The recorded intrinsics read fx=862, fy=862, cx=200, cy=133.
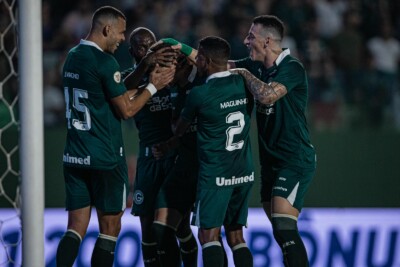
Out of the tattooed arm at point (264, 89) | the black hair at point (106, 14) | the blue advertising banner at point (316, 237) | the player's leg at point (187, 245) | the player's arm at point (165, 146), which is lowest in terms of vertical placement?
the blue advertising banner at point (316, 237)

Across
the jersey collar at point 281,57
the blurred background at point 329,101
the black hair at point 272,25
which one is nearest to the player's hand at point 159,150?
the jersey collar at point 281,57

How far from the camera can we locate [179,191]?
618cm

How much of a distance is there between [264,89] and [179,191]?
1044 millimetres

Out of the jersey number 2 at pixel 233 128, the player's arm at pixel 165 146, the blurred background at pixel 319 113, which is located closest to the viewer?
the jersey number 2 at pixel 233 128

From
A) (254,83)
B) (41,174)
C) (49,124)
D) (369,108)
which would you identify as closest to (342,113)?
(369,108)

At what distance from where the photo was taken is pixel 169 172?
20.7 feet

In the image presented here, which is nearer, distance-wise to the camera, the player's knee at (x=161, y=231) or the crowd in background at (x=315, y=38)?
the player's knee at (x=161, y=231)

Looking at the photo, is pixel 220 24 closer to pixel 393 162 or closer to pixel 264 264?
pixel 393 162

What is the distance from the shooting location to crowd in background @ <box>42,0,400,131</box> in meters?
9.57

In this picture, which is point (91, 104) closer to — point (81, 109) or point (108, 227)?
point (81, 109)

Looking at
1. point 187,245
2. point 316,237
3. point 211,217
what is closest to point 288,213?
point 211,217

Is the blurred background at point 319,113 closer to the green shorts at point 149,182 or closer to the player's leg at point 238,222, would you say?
the green shorts at point 149,182

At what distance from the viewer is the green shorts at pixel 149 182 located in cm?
638

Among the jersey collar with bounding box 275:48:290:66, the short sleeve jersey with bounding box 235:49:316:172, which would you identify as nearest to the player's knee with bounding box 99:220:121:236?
the short sleeve jersey with bounding box 235:49:316:172
